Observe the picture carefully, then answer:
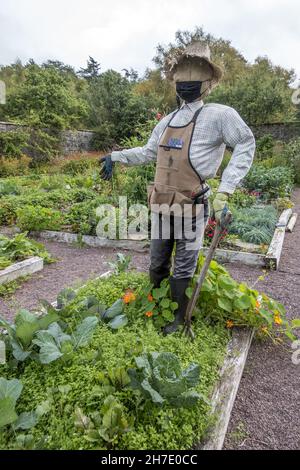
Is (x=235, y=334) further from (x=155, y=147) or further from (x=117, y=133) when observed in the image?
(x=117, y=133)

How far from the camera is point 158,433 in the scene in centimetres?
169

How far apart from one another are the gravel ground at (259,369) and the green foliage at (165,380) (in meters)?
0.45

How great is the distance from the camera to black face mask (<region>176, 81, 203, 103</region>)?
7.85 ft

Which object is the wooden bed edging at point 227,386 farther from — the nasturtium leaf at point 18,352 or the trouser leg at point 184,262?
the nasturtium leaf at point 18,352

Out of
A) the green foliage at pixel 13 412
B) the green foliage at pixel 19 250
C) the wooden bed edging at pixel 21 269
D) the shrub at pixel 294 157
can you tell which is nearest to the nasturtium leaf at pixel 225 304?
the green foliage at pixel 13 412

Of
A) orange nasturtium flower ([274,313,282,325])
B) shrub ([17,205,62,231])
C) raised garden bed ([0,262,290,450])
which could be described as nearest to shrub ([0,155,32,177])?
shrub ([17,205,62,231])

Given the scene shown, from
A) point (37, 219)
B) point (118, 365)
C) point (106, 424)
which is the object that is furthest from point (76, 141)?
point (106, 424)

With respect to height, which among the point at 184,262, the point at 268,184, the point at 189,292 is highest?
the point at 184,262

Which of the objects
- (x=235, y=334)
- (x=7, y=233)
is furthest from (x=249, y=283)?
(x=7, y=233)

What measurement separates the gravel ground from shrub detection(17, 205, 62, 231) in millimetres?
1166

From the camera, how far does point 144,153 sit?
2736 millimetres

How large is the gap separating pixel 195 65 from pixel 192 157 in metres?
0.63

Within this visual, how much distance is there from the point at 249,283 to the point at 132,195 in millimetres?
2984

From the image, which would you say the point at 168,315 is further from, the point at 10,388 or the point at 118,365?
the point at 10,388
